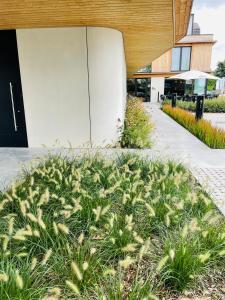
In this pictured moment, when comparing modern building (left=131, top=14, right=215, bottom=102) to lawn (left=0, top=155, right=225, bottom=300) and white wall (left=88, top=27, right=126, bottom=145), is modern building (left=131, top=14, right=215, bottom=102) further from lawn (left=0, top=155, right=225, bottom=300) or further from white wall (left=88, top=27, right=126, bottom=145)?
lawn (left=0, top=155, right=225, bottom=300)

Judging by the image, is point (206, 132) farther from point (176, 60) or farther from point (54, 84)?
point (176, 60)

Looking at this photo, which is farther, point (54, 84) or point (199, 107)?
point (199, 107)

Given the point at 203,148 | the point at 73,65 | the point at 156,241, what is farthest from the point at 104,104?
the point at 156,241

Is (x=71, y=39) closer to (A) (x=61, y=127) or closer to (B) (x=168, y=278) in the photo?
(A) (x=61, y=127)

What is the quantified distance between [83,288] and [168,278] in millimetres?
736

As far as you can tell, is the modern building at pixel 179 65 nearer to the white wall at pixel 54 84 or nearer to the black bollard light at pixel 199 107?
the black bollard light at pixel 199 107

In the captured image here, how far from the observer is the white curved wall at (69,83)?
22.5 ft

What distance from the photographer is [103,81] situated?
23.6 feet

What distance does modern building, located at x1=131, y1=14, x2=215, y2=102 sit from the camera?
100 ft

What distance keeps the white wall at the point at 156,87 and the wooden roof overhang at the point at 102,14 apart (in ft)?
76.0

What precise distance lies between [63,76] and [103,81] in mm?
1037

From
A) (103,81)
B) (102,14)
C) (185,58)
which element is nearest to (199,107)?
(103,81)

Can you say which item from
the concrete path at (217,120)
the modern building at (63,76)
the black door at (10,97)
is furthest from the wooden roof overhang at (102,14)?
the concrete path at (217,120)

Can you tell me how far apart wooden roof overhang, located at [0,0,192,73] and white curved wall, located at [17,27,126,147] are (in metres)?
0.34
